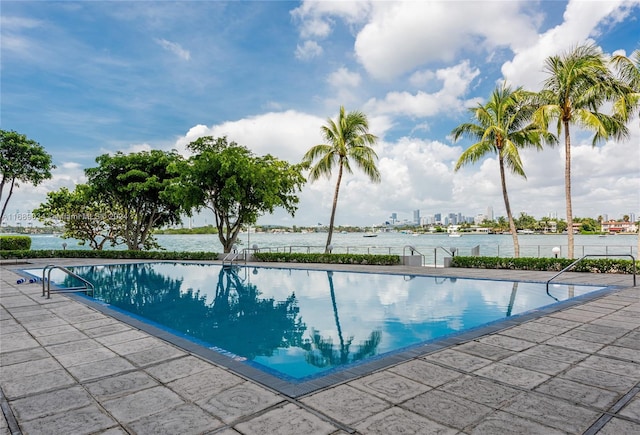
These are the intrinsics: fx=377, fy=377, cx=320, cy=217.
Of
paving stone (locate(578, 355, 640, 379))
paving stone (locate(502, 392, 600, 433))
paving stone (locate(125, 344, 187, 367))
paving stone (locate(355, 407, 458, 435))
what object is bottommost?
paving stone (locate(125, 344, 187, 367))

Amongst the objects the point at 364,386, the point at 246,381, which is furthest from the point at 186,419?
the point at 364,386

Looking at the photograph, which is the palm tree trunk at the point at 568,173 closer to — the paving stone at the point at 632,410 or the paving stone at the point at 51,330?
the paving stone at the point at 632,410

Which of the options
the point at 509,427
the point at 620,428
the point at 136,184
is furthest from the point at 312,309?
the point at 136,184

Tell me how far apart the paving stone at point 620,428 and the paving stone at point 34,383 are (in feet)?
15.7

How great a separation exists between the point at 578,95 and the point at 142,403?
17.2m

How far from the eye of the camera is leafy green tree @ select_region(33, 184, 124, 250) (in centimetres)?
2688

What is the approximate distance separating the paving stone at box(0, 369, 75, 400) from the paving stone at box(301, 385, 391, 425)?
2.59m

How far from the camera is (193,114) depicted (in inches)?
1002

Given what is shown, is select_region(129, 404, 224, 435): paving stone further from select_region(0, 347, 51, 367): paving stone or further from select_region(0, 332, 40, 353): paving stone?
select_region(0, 332, 40, 353): paving stone

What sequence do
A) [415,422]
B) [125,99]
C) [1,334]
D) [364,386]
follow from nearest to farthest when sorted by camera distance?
[415,422] → [364,386] → [1,334] → [125,99]

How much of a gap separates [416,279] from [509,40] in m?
9.64

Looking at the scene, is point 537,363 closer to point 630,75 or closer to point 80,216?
point 630,75

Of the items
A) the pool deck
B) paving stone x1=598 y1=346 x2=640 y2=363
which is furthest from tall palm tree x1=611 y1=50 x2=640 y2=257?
paving stone x1=598 y1=346 x2=640 y2=363

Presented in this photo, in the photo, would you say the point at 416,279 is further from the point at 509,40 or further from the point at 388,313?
the point at 509,40
